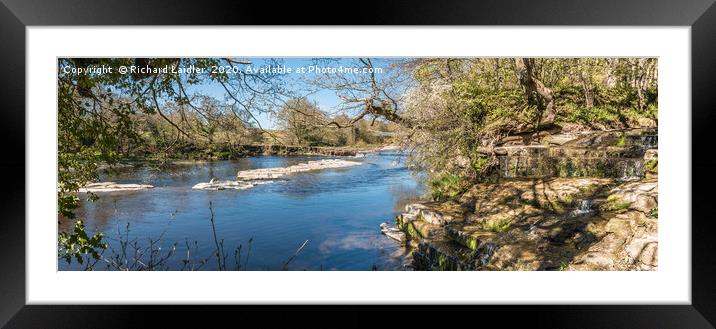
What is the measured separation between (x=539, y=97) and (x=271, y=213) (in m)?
3.05

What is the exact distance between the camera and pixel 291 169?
461 centimetres

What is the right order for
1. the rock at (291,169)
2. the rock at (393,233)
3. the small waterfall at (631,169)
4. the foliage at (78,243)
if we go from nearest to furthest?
the foliage at (78,243), the small waterfall at (631,169), the rock at (291,169), the rock at (393,233)

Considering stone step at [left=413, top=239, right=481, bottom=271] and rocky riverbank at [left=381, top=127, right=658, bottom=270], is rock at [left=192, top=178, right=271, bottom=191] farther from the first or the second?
stone step at [left=413, top=239, right=481, bottom=271]

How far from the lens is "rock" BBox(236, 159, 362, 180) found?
4473mm

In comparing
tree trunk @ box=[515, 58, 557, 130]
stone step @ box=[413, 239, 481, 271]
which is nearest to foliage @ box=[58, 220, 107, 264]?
stone step @ box=[413, 239, 481, 271]

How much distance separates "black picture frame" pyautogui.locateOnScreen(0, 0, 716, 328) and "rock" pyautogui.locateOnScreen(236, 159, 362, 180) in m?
1.67

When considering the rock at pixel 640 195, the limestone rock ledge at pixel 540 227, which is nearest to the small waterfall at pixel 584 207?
the limestone rock ledge at pixel 540 227

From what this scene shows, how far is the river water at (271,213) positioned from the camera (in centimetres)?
420

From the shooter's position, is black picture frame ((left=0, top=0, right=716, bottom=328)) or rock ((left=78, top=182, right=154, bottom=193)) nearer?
black picture frame ((left=0, top=0, right=716, bottom=328))
